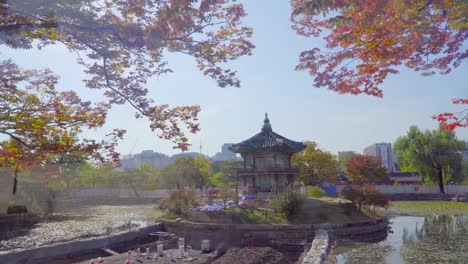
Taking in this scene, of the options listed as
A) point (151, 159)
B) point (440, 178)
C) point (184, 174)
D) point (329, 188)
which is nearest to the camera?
point (329, 188)

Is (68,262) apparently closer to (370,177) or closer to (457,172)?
(370,177)

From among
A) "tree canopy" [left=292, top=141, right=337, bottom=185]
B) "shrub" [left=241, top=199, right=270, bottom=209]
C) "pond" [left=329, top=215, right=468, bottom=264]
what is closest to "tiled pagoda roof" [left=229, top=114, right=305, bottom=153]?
"shrub" [left=241, top=199, right=270, bottom=209]

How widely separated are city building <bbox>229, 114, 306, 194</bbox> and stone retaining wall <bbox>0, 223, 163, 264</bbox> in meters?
10.9

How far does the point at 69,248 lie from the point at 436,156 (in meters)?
38.4

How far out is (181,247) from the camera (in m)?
12.8

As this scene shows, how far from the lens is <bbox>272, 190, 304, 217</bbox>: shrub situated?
18.1 meters

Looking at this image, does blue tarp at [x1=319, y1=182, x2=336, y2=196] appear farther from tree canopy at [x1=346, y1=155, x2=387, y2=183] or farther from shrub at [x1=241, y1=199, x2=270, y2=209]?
shrub at [x1=241, y1=199, x2=270, y2=209]

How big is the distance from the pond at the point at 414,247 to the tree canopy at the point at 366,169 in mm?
23890

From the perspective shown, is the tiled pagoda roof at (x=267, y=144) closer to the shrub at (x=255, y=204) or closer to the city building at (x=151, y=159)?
the shrub at (x=255, y=204)

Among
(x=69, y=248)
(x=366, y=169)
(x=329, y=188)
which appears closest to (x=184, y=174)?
(x=329, y=188)

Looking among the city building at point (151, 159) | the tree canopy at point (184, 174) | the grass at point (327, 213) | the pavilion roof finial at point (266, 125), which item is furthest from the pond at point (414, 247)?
the city building at point (151, 159)

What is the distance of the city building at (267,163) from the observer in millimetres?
26297

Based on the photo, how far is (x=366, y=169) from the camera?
43.2 meters

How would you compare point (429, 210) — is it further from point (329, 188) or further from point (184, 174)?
point (184, 174)
